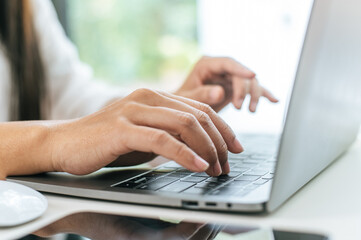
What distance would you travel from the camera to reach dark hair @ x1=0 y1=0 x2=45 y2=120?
1.26 m

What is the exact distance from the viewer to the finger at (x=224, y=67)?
90 cm

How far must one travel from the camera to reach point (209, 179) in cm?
56

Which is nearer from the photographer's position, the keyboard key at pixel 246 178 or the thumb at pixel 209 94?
the keyboard key at pixel 246 178

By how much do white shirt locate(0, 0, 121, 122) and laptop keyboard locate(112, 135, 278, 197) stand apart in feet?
→ 2.46

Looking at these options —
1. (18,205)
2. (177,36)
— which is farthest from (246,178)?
(177,36)

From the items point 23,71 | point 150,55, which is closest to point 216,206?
point 23,71

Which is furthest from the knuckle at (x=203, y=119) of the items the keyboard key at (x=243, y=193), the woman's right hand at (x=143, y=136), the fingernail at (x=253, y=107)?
the fingernail at (x=253, y=107)

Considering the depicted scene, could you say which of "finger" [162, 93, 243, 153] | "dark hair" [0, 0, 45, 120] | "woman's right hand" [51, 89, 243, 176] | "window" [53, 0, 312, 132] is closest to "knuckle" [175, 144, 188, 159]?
"woman's right hand" [51, 89, 243, 176]

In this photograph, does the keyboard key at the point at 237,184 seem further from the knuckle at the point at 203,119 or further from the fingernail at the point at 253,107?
the fingernail at the point at 253,107

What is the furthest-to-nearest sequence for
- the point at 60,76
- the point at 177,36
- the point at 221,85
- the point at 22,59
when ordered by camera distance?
the point at 177,36 < the point at 60,76 < the point at 22,59 < the point at 221,85

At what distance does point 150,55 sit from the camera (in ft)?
11.0

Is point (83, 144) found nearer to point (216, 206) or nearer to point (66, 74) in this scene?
point (216, 206)

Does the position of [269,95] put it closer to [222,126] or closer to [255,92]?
[255,92]

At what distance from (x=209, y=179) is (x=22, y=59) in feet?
3.00
